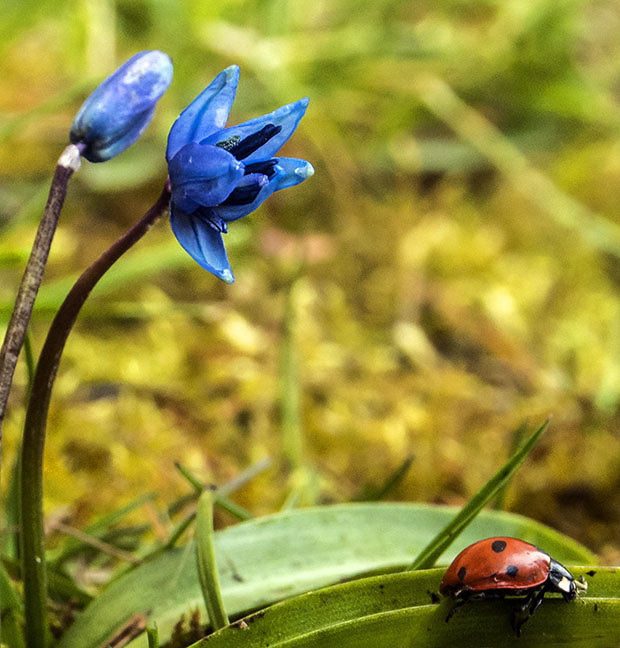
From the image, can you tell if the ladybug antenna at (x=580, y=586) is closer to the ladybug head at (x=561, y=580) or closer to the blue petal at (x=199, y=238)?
the ladybug head at (x=561, y=580)

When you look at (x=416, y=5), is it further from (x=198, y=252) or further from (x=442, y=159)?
(x=198, y=252)

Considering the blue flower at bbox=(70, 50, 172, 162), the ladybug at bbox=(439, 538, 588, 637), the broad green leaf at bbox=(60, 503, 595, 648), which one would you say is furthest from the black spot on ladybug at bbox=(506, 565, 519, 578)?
the blue flower at bbox=(70, 50, 172, 162)

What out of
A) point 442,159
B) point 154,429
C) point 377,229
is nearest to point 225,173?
point 154,429

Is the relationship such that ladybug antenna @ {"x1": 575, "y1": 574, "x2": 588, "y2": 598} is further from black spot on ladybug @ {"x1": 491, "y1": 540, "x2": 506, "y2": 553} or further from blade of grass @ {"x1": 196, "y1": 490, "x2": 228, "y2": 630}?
blade of grass @ {"x1": 196, "y1": 490, "x2": 228, "y2": 630}

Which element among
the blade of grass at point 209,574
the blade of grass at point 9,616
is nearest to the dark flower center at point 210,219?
the blade of grass at point 209,574

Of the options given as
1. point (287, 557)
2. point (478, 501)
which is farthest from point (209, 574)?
point (478, 501)

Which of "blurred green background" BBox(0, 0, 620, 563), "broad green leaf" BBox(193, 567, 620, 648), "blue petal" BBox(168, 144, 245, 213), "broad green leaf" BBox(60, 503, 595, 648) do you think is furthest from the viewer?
"blurred green background" BBox(0, 0, 620, 563)

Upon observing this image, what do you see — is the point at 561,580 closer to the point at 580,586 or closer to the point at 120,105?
the point at 580,586
